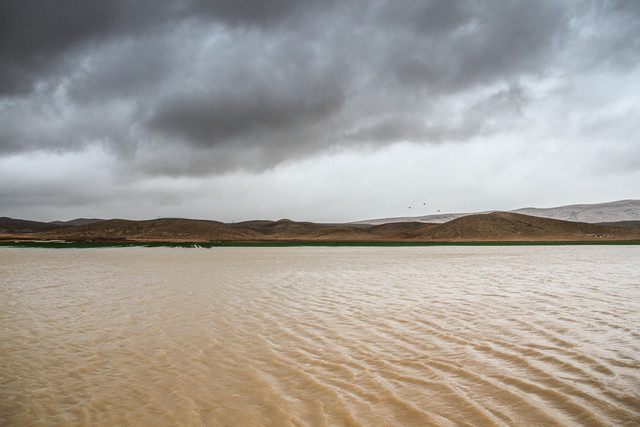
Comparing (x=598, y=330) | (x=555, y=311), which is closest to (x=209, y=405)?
(x=598, y=330)

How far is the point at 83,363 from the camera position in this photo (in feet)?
18.5

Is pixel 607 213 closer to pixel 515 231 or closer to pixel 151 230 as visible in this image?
pixel 515 231

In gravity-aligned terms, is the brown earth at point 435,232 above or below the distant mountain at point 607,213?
below

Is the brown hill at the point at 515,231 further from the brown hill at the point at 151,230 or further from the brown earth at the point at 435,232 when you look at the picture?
the brown hill at the point at 151,230

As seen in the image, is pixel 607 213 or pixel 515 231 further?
pixel 607 213

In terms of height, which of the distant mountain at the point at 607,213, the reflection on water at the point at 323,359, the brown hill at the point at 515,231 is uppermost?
the distant mountain at the point at 607,213

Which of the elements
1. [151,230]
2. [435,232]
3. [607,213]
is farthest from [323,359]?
[607,213]

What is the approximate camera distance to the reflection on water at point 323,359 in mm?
3977

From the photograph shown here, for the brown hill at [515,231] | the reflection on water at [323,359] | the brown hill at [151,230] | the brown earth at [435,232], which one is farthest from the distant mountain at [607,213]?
the reflection on water at [323,359]

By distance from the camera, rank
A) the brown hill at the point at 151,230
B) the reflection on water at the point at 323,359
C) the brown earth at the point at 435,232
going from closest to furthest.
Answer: the reflection on water at the point at 323,359, the brown earth at the point at 435,232, the brown hill at the point at 151,230

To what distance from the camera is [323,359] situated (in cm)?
571

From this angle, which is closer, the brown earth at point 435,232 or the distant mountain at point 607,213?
the brown earth at point 435,232

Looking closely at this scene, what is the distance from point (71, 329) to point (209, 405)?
5.10 meters

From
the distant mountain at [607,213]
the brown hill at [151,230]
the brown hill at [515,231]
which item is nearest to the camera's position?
the brown hill at [515,231]
